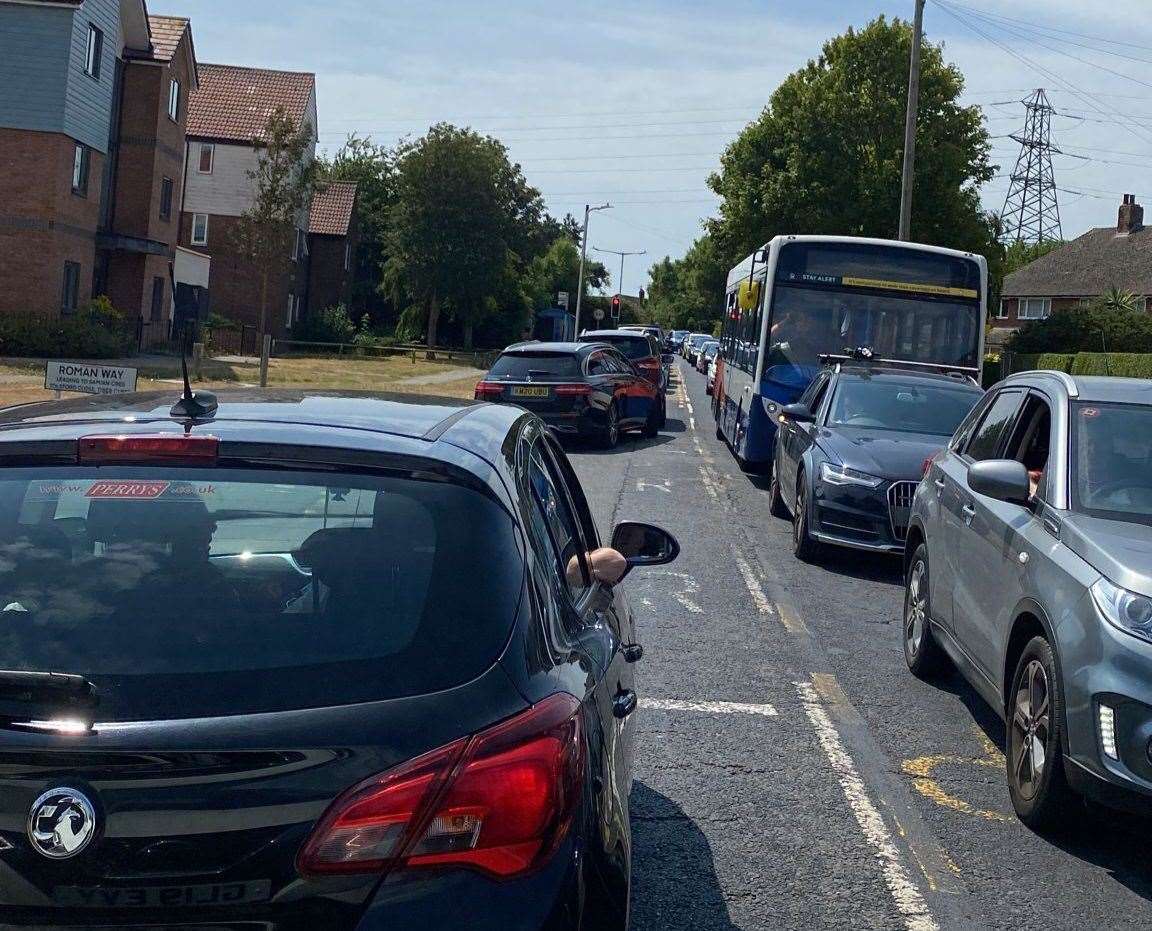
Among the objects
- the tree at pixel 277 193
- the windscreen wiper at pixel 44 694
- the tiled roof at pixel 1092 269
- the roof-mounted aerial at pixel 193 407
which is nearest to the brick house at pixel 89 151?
the tree at pixel 277 193

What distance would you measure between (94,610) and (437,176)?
62.0 m

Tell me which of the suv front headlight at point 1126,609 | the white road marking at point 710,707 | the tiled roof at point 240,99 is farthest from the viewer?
the tiled roof at point 240,99

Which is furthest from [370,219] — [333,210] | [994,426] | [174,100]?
[994,426]

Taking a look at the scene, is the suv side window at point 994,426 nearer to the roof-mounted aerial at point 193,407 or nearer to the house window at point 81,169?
the roof-mounted aerial at point 193,407

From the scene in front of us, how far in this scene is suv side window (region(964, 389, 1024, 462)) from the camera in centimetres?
713

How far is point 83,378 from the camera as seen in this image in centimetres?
1275

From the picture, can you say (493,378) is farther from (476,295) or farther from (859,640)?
(476,295)

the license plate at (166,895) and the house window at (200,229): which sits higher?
the house window at (200,229)

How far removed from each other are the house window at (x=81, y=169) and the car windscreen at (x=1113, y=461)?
34.6 meters

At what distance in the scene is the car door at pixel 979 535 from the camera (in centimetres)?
618

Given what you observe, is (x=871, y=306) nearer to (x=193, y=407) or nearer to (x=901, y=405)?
(x=901, y=405)

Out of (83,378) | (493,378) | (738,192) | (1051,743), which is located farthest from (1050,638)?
(738,192)

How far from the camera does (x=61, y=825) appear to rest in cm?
234

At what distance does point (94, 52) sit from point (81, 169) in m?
3.17
